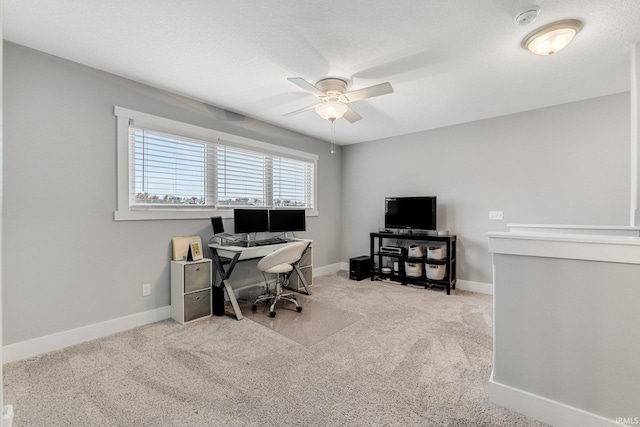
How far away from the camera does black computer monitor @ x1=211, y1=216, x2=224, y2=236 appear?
363 cm

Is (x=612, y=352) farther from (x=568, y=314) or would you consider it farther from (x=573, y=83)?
(x=573, y=83)

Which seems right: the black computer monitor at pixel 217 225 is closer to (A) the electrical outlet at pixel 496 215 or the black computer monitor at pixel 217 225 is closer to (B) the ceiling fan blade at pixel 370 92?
(B) the ceiling fan blade at pixel 370 92

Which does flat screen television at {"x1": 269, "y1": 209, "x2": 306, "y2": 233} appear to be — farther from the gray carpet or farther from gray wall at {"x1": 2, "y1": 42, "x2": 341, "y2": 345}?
the gray carpet

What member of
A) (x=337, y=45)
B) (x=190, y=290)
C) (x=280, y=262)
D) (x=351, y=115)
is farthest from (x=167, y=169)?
(x=337, y=45)

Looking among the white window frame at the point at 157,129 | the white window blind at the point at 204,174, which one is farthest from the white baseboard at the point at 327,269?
the white window frame at the point at 157,129

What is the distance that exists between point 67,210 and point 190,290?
50.6 inches

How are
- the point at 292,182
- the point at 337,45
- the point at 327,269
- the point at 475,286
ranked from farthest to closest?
the point at 327,269 → the point at 292,182 → the point at 475,286 → the point at 337,45

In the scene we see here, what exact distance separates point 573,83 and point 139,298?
4848 millimetres

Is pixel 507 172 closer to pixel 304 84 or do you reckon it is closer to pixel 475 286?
pixel 475 286

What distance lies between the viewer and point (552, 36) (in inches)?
89.7

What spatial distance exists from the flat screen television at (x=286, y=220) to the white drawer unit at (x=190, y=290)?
43.3 inches

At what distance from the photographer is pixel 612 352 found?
67.1 inches

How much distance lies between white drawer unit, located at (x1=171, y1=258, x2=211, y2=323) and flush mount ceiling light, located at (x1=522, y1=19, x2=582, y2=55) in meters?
3.49

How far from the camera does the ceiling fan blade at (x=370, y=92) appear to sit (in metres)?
2.64
